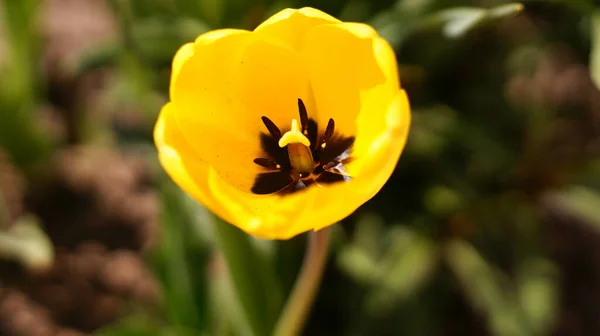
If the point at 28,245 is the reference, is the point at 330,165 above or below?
above

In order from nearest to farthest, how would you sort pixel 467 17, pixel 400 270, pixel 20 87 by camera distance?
pixel 467 17 < pixel 400 270 < pixel 20 87

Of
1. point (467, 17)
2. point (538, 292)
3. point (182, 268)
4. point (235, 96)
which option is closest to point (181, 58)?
point (235, 96)

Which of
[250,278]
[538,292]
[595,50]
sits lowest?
[538,292]

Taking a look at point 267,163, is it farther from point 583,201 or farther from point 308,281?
point 583,201

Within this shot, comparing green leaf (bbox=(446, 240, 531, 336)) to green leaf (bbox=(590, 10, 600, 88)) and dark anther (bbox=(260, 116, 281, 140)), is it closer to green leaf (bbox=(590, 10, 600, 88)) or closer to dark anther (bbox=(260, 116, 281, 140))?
Answer: green leaf (bbox=(590, 10, 600, 88))

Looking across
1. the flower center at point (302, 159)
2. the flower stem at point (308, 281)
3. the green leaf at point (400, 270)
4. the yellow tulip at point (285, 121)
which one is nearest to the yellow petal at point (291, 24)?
the yellow tulip at point (285, 121)

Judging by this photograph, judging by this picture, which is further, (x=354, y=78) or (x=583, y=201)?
(x=583, y=201)

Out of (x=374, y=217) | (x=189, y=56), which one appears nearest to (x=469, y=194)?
(x=374, y=217)
